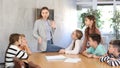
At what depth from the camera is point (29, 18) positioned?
610cm

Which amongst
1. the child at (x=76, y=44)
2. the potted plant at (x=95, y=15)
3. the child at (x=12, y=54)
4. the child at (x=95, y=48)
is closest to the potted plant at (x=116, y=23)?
the potted plant at (x=95, y=15)

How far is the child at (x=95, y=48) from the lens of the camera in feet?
11.0

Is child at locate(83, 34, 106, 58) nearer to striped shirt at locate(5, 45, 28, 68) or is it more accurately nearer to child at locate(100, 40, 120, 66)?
child at locate(100, 40, 120, 66)

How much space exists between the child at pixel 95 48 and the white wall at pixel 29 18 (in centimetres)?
286

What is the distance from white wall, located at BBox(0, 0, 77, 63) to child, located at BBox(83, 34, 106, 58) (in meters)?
2.86

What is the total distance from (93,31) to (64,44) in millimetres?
2714

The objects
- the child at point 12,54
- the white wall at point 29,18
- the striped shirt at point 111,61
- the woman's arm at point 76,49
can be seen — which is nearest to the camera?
the striped shirt at point 111,61

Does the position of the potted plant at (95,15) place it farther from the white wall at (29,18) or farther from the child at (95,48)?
the child at (95,48)

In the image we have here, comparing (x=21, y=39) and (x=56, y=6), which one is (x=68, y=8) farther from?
(x=21, y=39)

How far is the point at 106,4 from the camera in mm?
6703

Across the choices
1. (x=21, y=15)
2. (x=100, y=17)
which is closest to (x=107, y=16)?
(x=100, y=17)

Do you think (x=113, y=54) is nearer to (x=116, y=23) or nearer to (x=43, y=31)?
(x=43, y=31)

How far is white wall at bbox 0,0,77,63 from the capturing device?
589 centimetres

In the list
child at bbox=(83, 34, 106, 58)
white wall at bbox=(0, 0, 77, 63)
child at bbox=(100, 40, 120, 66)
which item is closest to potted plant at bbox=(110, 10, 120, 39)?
white wall at bbox=(0, 0, 77, 63)
